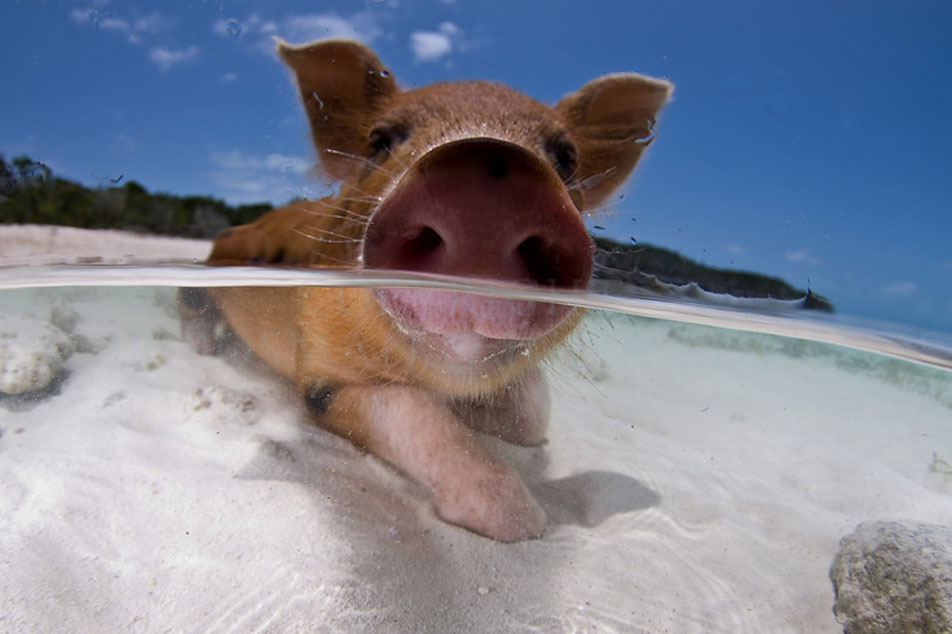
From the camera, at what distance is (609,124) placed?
2908 mm

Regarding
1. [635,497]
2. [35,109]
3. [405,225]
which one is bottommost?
[635,497]

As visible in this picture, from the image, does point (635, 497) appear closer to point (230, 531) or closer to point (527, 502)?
point (527, 502)

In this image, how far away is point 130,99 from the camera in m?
2.37

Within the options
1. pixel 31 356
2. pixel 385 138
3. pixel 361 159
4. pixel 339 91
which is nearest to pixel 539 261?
pixel 385 138

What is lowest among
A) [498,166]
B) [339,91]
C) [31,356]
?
[31,356]

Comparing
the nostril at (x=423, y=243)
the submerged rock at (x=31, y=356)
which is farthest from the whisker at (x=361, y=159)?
the submerged rock at (x=31, y=356)

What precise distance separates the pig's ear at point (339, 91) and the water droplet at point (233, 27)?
0.19m

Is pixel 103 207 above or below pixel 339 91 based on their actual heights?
below

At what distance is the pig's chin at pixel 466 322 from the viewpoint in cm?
207

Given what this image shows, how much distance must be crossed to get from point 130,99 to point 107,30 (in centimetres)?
30

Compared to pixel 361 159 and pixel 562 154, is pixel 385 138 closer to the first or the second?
pixel 361 159

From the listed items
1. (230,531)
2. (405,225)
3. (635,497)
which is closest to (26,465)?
(230,531)

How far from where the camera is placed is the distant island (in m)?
2.36

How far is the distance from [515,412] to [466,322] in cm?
145
